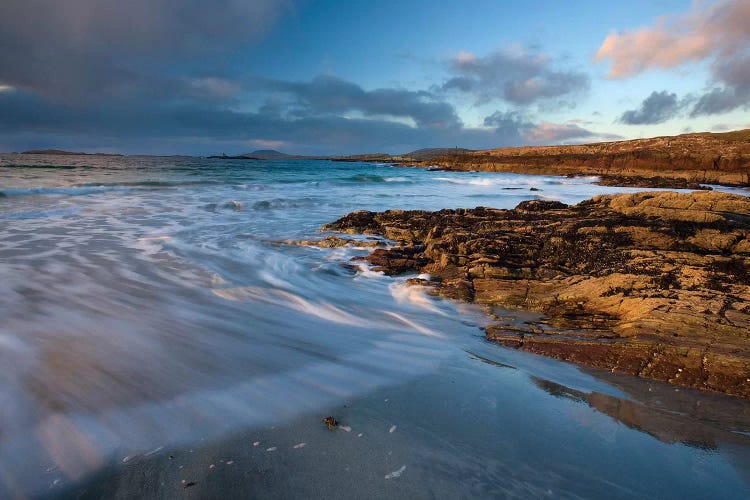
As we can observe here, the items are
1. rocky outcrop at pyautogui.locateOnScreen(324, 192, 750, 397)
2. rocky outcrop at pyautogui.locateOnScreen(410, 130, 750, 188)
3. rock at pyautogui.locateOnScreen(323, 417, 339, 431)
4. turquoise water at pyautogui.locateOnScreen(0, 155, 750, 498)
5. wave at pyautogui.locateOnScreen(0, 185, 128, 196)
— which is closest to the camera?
turquoise water at pyautogui.locateOnScreen(0, 155, 750, 498)

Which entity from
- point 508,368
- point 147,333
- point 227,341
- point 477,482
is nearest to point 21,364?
point 147,333

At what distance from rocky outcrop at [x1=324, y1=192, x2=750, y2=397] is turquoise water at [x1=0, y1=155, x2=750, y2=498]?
31 cm

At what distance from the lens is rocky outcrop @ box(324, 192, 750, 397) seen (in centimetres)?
380

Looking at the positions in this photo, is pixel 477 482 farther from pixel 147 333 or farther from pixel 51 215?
pixel 51 215

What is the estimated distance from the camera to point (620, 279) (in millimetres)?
5254

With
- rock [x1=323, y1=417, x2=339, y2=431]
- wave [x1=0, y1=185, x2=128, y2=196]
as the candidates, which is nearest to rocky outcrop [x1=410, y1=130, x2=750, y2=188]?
wave [x1=0, y1=185, x2=128, y2=196]

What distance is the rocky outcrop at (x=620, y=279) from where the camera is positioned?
12.5 feet

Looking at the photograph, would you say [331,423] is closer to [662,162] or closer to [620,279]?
[620,279]

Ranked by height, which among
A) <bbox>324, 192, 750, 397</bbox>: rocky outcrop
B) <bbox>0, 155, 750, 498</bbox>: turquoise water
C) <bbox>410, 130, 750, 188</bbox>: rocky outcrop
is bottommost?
<bbox>0, 155, 750, 498</bbox>: turquoise water

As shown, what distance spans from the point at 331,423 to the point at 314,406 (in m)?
0.31

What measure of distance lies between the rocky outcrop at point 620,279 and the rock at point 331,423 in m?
2.17

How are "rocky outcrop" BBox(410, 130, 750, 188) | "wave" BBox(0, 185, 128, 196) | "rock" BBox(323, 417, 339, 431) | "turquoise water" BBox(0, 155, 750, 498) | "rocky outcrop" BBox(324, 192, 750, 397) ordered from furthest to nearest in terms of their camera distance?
"rocky outcrop" BBox(410, 130, 750, 188) → "wave" BBox(0, 185, 128, 196) → "rocky outcrop" BBox(324, 192, 750, 397) → "rock" BBox(323, 417, 339, 431) → "turquoise water" BBox(0, 155, 750, 498)

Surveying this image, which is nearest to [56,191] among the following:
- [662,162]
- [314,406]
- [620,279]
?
[314,406]

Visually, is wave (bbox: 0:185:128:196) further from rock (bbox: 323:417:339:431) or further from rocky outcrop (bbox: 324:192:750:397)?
rock (bbox: 323:417:339:431)
